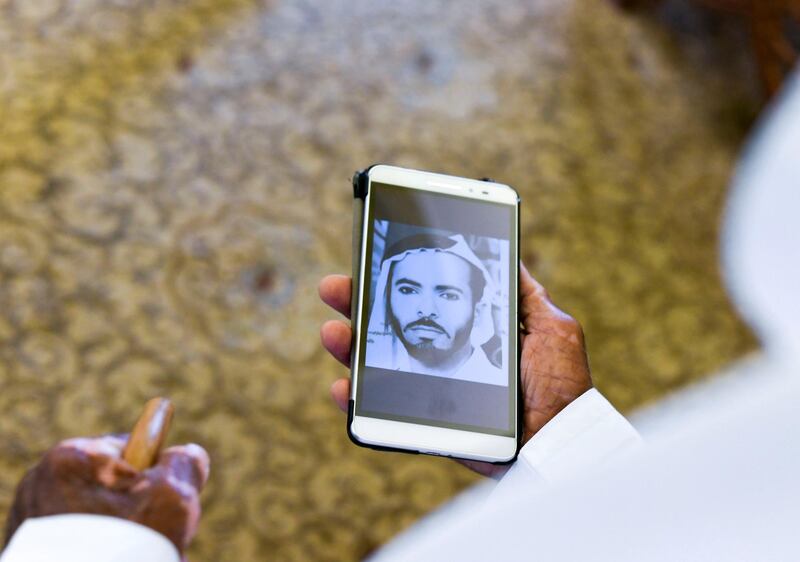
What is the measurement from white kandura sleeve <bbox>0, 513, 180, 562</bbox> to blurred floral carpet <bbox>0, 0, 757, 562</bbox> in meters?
0.43

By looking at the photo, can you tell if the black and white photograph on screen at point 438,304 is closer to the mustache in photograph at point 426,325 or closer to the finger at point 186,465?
the mustache in photograph at point 426,325

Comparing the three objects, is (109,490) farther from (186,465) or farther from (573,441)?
(573,441)

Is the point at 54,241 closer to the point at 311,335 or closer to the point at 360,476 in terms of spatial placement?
the point at 311,335

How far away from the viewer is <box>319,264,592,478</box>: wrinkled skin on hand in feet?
2.35

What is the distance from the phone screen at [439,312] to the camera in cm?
68

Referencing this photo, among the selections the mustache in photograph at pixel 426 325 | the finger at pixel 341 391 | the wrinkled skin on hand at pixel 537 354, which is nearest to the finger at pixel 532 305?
the wrinkled skin on hand at pixel 537 354

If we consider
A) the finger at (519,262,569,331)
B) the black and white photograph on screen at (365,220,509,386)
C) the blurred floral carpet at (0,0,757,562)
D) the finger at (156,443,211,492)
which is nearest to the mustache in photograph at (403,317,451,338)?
the black and white photograph on screen at (365,220,509,386)

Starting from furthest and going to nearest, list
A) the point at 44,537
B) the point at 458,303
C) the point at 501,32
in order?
the point at 501,32 → the point at 458,303 → the point at 44,537

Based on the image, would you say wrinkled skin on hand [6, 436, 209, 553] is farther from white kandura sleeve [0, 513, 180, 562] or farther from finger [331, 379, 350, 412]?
finger [331, 379, 350, 412]

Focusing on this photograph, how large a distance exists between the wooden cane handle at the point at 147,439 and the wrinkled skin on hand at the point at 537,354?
181 mm

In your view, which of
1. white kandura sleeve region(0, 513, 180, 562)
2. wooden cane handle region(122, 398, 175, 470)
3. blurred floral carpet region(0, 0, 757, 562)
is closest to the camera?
white kandura sleeve region(0, 513, 180, 562)

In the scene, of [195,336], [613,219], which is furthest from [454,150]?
[195,336]

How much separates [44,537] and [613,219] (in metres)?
1.13

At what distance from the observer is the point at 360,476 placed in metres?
1.08
